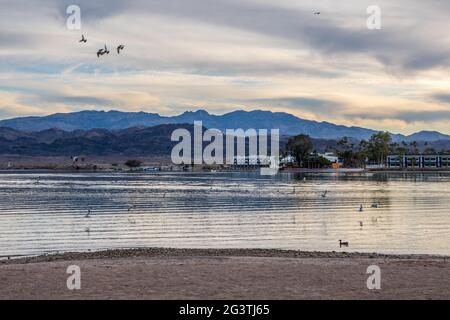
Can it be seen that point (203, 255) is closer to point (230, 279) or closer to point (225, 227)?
point (230, 279)

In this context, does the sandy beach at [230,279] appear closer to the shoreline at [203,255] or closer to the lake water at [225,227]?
the shoreline at [203,255]

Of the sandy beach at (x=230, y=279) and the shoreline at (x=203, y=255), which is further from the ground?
the sandy beach at (x=230, y=279)

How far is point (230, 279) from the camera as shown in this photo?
16.9m

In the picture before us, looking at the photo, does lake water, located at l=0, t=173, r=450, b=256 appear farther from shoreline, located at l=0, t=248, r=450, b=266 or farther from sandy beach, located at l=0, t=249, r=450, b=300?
sandy beach, located at l=0, t=249, r=450, b=300

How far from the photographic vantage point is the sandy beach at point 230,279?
47.8 feet

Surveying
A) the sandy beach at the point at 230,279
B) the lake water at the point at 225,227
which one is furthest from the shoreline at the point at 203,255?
the lake water at the point at 225,227

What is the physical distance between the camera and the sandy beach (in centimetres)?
1456

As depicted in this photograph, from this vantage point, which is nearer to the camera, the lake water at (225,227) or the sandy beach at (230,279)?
the sandy beach at (230,279)

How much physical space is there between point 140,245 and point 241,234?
275 inches

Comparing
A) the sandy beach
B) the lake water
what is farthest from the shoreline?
the lake water
